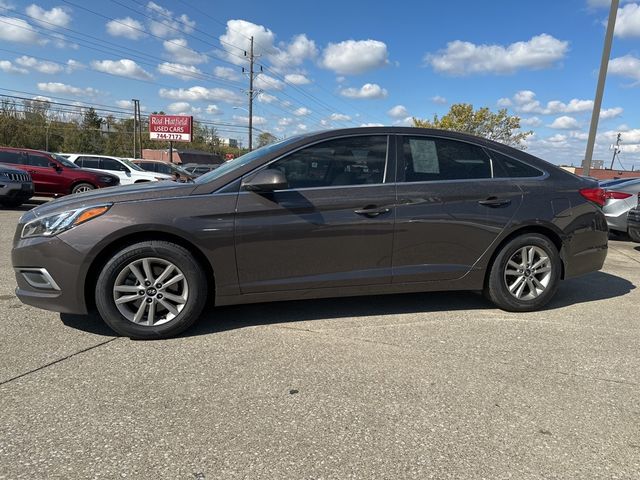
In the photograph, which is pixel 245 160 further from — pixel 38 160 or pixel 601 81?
pixel 38 160

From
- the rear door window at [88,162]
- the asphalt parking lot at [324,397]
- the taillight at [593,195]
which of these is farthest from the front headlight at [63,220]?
the rear door window at [88,162]

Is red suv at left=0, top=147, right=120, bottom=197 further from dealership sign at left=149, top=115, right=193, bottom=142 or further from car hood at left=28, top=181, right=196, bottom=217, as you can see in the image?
dealership sign at left=149, top=115, right=193, bottom=142

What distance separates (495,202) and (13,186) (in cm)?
1105

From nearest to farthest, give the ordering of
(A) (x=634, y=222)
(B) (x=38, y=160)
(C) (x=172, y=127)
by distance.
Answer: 1. (A) (x=634, y=222)
2. (B) (x=38, y=160)
3. (C) (x=172, y=127)

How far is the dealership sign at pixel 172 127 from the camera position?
134 ft

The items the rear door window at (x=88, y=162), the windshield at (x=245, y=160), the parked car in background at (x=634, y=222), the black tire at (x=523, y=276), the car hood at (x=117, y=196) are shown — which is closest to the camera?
the car hood at (x=117, y=196)

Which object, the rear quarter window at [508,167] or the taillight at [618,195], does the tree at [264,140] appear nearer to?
the rear quarter window at [508,167]

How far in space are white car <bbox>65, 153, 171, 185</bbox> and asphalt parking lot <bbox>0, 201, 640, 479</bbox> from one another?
12.6 metres

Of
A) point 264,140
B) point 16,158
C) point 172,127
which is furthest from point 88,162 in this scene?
point 172,127

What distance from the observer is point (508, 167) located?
4.12 meters

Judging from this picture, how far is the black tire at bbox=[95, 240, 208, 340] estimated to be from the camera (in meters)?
3.25

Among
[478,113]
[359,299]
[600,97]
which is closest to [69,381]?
[359,299]

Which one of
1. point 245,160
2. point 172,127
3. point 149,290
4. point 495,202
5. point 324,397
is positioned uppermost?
point 172,127

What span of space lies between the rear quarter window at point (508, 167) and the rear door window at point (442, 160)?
68mm
